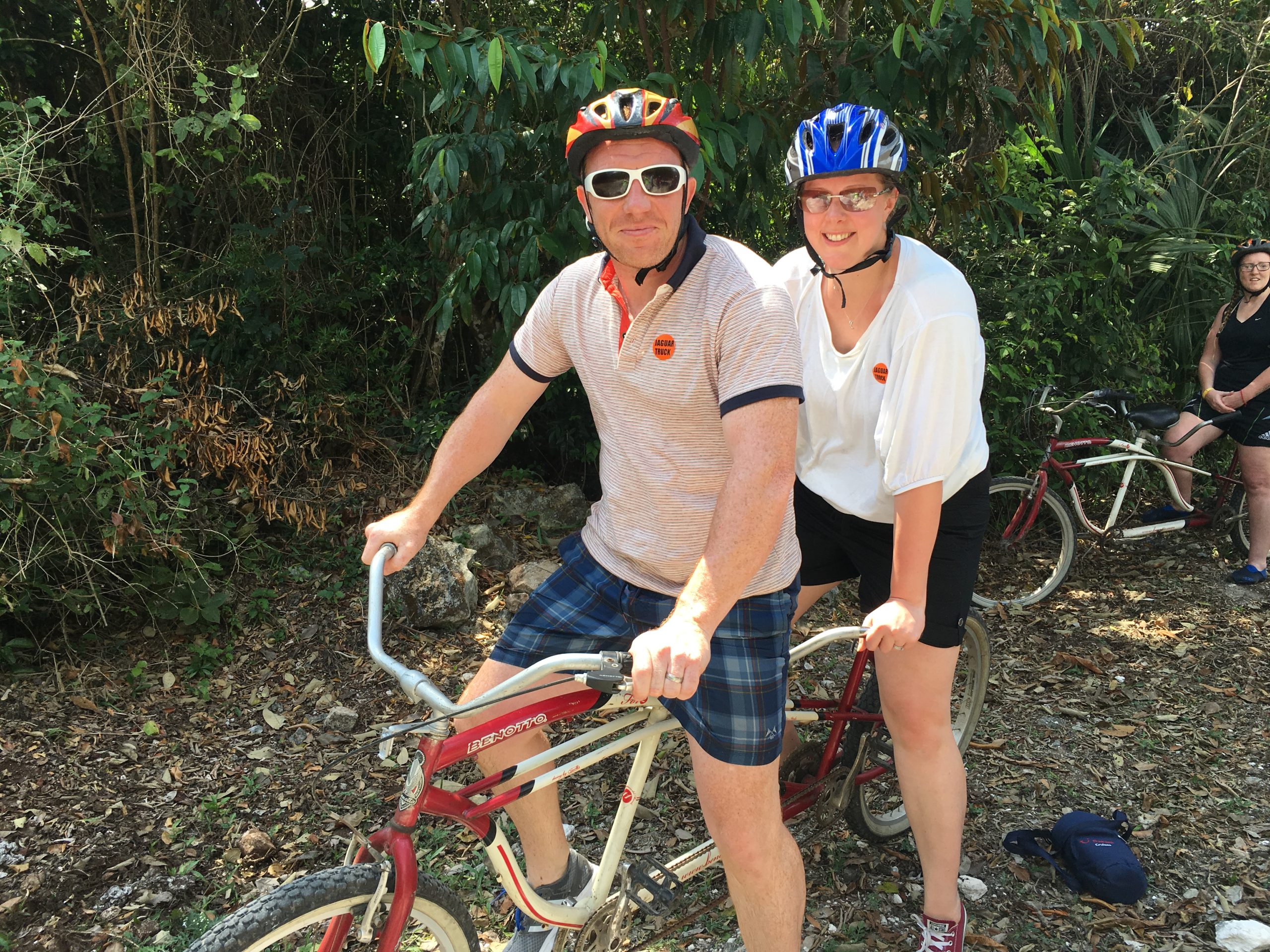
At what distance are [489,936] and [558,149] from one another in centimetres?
293

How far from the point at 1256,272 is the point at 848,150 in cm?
501

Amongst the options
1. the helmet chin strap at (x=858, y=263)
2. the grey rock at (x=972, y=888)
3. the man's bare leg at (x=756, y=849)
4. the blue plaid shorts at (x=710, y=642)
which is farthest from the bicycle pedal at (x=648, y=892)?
the helmet chin strap at (x=858, y=263)

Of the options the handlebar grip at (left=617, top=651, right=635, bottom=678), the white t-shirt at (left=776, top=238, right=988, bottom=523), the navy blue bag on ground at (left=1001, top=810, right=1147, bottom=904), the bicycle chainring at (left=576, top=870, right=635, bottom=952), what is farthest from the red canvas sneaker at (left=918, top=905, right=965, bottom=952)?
the handlebar grip at (left=617, top=651, right=635, bottom=678)

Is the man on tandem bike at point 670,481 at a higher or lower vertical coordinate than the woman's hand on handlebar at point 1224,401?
higher

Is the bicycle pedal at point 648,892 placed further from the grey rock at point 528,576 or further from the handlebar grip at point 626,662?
the grey rock at point 528,576

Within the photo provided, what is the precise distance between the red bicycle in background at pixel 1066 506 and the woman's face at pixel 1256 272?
2.63 feet

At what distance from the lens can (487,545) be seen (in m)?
5.16

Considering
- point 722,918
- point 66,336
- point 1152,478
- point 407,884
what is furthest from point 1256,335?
point 66,336

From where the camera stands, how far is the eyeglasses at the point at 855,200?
98.0 inches

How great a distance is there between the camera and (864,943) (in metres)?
3.09

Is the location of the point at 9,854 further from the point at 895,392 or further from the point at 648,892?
the point at 895,392

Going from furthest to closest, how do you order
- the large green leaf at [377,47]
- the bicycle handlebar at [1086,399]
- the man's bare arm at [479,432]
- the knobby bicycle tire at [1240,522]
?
the knobby bicycle tire at [1240,522], the bicycle handlebar at [1086,399], the large green leaf at [377,47], the man's bare arm at [479,432]

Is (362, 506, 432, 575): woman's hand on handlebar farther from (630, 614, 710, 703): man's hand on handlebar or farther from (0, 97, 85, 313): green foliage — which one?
(0, 97, 85, 313): green foliage

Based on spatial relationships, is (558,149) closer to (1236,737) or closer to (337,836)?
(337,836)
